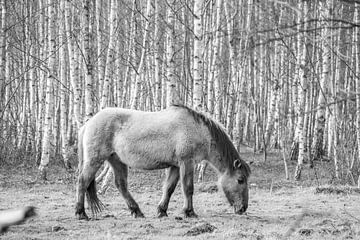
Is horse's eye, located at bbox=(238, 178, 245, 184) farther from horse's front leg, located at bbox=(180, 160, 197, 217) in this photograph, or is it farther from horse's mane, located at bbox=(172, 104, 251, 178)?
horse's front leg, located at bbox=(180, 160, 197, 217)

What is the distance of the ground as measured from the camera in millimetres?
6289

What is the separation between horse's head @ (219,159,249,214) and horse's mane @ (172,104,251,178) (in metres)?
0.07

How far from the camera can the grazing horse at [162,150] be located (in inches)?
304

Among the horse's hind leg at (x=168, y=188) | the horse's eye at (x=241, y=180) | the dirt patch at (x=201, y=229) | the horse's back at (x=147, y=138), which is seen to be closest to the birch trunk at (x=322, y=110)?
the horse's eye at (x=241, y=180)

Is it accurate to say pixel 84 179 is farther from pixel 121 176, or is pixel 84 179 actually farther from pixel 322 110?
pixel 322 110

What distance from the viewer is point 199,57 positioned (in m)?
11.0

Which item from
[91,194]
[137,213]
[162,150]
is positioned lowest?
[137,213]

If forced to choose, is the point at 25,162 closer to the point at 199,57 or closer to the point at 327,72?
the point at 199,57

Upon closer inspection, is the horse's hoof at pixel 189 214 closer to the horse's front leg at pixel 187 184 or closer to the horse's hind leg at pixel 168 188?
the horse's front leg at pixel 187 184

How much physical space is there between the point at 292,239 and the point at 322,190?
4.63 m

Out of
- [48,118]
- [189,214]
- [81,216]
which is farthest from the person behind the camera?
[48,118]

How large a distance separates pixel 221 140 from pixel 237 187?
0.82 meters

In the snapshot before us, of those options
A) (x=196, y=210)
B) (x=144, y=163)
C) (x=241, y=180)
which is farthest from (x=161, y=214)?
(x=241, y=180)

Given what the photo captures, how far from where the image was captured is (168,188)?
786cm
